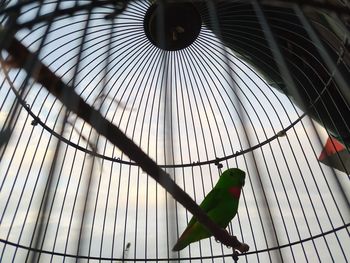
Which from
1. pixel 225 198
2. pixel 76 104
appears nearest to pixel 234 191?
pixel 225 198

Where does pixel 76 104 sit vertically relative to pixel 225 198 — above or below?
below

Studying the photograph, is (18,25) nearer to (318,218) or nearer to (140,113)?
(140,113)

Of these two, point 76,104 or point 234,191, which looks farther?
point 234,191

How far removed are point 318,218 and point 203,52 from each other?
1.53 meters

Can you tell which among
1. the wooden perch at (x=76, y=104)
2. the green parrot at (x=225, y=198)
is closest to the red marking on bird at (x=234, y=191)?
the green parrot at (x=225, y=198)

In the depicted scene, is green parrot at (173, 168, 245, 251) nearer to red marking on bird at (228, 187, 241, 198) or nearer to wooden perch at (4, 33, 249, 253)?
red marking on bird at (228, 187, 241, 198)

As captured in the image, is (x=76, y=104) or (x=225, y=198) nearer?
(x=76, y=104)

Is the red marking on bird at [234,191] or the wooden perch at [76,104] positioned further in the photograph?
the red marking on bird at [234,191]

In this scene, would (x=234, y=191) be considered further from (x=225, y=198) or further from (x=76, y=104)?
(x=76, y=104)

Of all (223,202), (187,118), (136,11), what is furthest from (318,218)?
(136,11)

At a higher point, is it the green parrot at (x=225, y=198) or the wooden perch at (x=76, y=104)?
the green parrot at (x=225, y=198)

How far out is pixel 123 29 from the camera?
207 centimetres

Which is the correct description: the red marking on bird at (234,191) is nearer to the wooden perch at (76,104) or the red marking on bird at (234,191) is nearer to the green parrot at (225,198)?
the green parrot at (225,198)

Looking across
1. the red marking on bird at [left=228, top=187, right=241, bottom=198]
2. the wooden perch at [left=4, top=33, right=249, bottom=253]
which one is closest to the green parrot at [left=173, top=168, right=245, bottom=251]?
the red marking on bird at [left=228, top=187, right=241, bottom=198]
